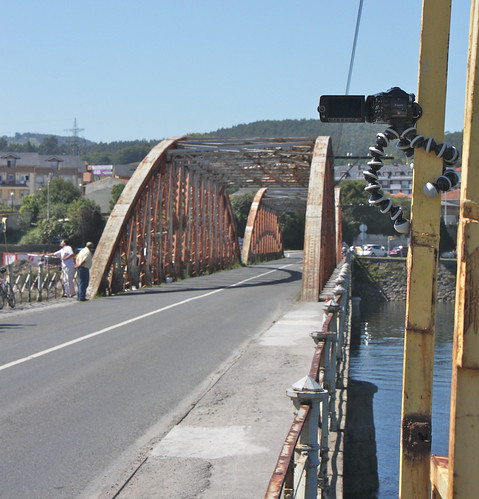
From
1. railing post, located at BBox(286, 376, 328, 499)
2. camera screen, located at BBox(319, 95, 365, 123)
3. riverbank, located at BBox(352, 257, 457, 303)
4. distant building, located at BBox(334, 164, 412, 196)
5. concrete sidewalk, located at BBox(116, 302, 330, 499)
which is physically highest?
distant building, located at BBox(334, 164, 412, 196)

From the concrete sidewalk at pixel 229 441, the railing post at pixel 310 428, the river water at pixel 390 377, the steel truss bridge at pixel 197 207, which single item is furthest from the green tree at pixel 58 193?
the railing post at pixel 310 428

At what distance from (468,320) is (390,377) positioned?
2331 cm

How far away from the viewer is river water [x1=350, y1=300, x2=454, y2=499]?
15.0 metres

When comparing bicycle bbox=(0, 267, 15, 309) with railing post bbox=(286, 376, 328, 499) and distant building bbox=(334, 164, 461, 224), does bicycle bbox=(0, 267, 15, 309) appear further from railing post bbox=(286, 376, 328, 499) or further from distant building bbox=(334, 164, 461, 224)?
railing post bbox=(286, 376, 328, 499)

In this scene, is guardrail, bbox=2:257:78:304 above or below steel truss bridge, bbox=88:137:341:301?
below

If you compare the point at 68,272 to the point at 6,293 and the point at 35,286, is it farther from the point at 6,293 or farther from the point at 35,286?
the point at 6,293

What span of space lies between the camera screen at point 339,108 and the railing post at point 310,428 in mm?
1631

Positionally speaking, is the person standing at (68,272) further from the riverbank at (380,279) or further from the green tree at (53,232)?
the green tree at (53,232)

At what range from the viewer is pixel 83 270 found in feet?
75.3

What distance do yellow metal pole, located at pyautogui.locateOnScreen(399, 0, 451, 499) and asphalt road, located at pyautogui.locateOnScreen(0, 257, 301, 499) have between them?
10.4 feet

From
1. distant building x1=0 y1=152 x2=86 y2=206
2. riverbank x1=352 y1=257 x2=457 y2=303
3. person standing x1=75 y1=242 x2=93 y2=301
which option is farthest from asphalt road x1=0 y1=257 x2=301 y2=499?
distant building x1=0 y1=152 x2=86 y2=206

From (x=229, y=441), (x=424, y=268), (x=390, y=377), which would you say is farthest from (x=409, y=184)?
(x=424, y=268)

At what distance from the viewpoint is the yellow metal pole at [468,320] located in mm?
3117

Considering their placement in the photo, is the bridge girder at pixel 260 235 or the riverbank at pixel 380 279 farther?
the riverbank at pixel 380 279
